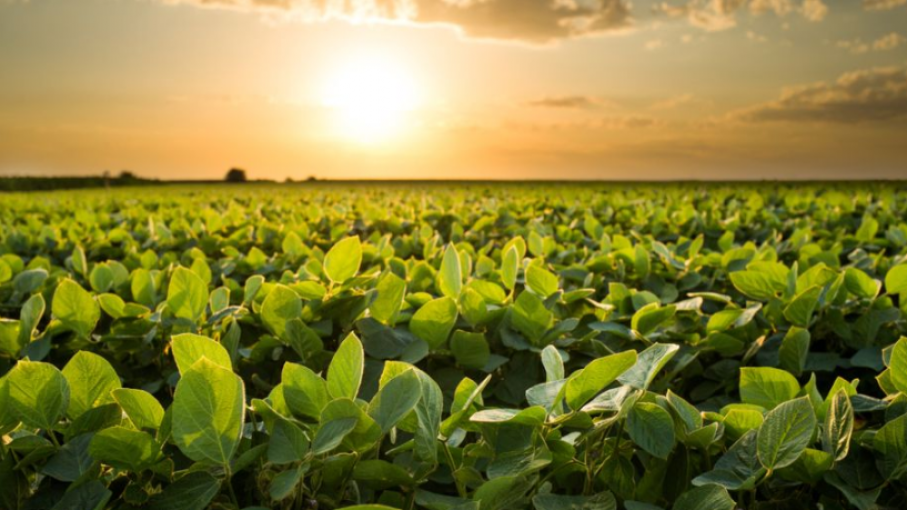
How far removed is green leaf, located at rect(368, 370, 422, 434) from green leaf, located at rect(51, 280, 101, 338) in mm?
1284

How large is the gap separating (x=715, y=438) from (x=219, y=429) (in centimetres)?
87

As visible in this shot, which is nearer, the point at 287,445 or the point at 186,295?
the point at 287,445

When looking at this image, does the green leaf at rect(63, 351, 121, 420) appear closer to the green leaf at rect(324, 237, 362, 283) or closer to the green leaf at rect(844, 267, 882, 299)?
the green leaf at rect(324, 237, 362, 283)

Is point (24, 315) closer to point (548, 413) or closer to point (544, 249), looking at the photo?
point (548, 413)

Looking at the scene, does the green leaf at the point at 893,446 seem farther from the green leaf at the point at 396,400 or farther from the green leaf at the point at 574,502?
the green leaf at the point at 396,400

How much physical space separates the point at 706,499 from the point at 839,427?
32 centimetres

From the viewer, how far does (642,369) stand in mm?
1269

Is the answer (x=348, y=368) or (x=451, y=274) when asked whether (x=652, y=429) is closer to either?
(x=348, y=368)

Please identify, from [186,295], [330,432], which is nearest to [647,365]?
[330,432]

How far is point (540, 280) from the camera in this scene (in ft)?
7.62

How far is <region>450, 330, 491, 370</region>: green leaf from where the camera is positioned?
1842 mm

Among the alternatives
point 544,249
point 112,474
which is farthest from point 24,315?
point 544,249

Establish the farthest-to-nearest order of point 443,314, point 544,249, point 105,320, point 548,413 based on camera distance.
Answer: point 544,249 < point 105,320 < point 443,314 < point 548,413

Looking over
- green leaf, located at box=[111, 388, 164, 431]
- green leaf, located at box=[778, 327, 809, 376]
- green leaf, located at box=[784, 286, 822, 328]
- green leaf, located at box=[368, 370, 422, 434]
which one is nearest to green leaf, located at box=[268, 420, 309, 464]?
green leaf, located at box=[368, 370, 422, 434]
